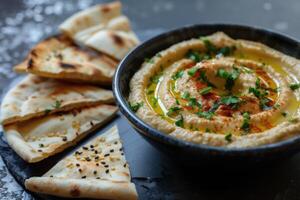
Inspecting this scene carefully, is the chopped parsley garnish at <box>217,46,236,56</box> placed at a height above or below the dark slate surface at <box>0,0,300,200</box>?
above

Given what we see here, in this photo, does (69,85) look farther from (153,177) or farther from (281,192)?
(281,192)

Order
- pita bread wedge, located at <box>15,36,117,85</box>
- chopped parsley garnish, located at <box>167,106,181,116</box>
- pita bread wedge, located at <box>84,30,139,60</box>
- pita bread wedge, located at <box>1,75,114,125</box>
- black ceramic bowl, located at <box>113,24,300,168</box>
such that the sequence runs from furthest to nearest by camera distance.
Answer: pita bread wedge, located at <box>84,30,139,60</box> < pita bread wedge, located at <box>15,36,117,85</box> < pita bread wedge, located at <box>1,75,114,125</box> < chopped parsley garnish, located at <box>167,106,181,116</box> < black ceramic bowl, located at <box>113,24,300,168</box>

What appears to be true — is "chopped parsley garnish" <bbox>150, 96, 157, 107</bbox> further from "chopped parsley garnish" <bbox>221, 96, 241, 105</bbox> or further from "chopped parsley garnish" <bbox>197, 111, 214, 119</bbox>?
"chopped parsley garnish" <bbox>221, 96, 241, 105</bbox>

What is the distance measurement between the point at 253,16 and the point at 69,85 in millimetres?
2744

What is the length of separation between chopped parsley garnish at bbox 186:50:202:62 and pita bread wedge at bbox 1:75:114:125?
94cm

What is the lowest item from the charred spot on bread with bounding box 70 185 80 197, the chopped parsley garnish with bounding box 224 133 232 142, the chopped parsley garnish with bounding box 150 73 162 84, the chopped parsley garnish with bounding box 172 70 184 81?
the charred spot on bread with bounding box 70 185 80 197

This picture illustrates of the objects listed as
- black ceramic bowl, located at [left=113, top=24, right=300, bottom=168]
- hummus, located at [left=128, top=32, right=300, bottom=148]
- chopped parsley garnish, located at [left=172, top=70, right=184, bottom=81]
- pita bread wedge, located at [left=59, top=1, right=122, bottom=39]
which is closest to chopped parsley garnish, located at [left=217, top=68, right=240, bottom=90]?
hummus, located at [left=128, top=32, right=300, bottom=148]

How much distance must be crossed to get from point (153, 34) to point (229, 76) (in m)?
2.00

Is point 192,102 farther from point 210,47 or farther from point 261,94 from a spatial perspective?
point 210,47

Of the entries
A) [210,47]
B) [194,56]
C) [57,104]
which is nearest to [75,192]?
[57,104]

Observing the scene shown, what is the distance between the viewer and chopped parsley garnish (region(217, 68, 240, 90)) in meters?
4.37

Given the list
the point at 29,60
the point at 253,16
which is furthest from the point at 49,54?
the point at 253,16

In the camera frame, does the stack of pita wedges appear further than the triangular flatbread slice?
No

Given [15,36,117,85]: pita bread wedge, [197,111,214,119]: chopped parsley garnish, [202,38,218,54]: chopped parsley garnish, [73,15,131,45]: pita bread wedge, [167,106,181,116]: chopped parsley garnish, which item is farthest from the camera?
[73,15,131,45]: pita bread wedge
